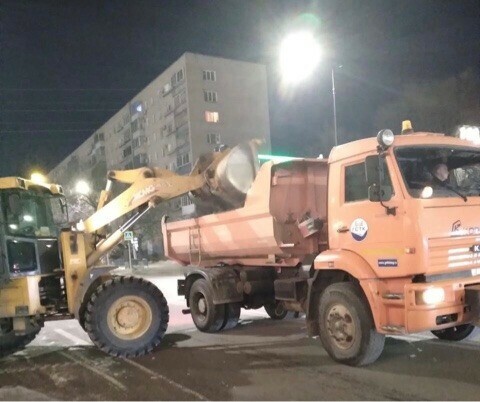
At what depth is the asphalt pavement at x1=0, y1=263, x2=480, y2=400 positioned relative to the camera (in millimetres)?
5582

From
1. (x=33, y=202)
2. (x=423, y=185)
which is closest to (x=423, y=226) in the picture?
(x=423, y=185)

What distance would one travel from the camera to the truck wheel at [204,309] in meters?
9.30

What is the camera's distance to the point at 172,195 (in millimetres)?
8789

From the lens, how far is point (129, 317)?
8.01 metres

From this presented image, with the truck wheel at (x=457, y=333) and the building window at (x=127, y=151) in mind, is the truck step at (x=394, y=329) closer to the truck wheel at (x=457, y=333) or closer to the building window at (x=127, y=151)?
the truck wheel at (x=457, y=333)

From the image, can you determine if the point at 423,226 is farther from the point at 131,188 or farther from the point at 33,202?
the point at 33,202

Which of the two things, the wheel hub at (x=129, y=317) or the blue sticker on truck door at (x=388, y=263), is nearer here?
the blue sticker on truck door at (x=388, y=263)

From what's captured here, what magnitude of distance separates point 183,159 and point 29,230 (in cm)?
4521

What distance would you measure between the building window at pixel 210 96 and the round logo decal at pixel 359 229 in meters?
46.7

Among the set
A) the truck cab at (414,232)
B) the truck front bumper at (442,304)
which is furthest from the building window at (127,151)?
the truck front bumper at (442,304)

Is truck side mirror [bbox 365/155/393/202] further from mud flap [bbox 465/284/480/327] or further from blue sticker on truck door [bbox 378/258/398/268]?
mud flap [bbox 465/284/480/327]

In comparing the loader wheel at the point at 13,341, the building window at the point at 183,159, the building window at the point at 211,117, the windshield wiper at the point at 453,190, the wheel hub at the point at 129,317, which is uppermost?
the building window at the point at 211,117

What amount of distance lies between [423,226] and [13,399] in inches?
202

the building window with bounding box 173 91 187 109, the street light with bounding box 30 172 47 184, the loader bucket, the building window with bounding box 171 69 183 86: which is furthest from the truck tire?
the building window with bounding box 171 69 183 86
